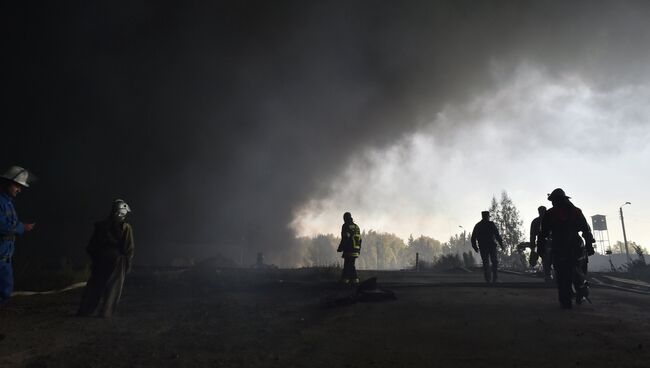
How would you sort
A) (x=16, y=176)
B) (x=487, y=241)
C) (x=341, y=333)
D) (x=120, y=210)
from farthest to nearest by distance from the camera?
(x=487, y=241) → (x=120, y=210) → (x=16, y=176) → (x=341, y=333)

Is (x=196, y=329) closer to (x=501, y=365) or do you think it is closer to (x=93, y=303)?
(x=93, y=303)

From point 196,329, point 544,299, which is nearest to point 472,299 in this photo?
point 544,299

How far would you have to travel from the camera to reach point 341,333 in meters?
4.93

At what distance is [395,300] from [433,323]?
86.7 inches

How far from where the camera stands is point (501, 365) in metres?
3.41

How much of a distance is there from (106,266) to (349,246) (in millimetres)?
6421

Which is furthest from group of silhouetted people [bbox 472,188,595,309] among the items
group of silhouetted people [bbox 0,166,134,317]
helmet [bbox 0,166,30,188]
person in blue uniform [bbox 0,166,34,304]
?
helmet [bbox 0,166,30,188]

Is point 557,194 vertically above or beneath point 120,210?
above

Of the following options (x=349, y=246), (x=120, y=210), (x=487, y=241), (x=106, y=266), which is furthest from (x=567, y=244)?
(x=106, y=266)

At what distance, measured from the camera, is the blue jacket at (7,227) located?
5102mm

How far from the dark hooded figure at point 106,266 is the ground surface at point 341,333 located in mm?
307

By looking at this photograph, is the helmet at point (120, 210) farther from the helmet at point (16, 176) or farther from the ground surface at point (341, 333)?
the ground surface at point (341, 333)

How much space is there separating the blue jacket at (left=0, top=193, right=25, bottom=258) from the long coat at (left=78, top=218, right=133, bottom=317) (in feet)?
4.80

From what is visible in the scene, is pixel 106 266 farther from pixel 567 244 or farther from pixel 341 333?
pixel 567 244
